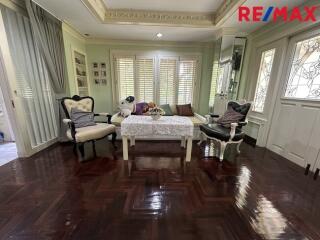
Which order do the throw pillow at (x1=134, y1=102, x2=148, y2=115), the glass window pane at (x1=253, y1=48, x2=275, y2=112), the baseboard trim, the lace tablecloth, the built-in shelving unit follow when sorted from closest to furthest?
the lace tablecloth, the glass window pane at (x1=253, y1=48, x2=275, y2=112), the baseboard trim, the built-in shelving unit, the throw pillow at (x1=134, y1=102, x2=148, y2=115)

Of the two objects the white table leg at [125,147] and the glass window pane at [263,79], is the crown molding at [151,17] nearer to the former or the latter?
the glass window pane at [263,79]

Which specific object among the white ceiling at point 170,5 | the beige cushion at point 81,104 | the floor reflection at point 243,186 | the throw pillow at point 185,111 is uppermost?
the white ceiling at point 170,5

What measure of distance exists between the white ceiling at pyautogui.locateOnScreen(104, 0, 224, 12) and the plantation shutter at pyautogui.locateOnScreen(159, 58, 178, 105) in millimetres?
1492

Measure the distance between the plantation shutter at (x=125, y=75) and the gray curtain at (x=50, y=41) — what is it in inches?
60.1

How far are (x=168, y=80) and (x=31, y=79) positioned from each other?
3268 mm

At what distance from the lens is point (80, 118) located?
2805mm

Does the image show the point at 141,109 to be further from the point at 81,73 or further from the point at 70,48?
the point at 70,48

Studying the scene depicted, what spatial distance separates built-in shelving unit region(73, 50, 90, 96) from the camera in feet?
12.0

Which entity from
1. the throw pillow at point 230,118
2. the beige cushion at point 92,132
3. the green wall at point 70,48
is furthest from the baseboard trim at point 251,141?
the green wall at point 70,48

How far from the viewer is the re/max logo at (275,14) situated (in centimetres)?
225

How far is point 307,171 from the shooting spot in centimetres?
222

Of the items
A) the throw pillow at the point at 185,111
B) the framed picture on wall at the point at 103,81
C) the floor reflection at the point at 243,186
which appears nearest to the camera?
the floor reflection at the point at 243,186

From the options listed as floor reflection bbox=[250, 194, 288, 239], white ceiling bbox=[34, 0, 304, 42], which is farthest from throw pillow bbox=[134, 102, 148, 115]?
floor reflection bbox=[250, 194, 288, 239]

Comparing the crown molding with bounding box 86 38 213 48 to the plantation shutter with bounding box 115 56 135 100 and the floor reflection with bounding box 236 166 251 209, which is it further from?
the floor reflection with bounding box 236 166 251 209
